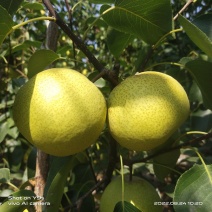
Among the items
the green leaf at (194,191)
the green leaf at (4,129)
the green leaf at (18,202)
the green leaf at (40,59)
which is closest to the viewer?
the green leaf at (194,191)

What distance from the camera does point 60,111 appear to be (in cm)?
101

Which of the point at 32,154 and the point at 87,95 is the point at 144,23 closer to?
the point at 87,95

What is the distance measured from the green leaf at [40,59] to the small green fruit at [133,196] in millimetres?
609

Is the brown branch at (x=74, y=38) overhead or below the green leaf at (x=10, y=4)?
below

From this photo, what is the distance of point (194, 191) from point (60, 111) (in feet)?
1.92

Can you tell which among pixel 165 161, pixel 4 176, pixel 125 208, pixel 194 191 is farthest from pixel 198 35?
pixel 4 176

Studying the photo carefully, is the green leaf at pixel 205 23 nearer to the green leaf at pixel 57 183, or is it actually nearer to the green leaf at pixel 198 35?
the green leaf at pixel 198 35

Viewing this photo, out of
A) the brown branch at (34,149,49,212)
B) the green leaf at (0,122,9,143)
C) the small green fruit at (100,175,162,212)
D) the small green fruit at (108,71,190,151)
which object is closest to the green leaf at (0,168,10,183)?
the brown branch at (34,149,49,212)

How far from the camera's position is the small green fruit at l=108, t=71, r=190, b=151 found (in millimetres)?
1121

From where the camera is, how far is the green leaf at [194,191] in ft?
3.66

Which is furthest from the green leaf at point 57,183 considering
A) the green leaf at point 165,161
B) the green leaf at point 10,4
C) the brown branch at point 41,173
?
the green leaf at point 10,4

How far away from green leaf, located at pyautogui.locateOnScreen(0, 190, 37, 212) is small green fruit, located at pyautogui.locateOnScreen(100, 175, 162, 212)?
0.31 metres

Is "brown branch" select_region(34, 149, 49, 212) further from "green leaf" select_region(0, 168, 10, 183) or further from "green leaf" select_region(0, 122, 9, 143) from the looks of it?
"green leaf" select_region(0, 122, 9, 143)

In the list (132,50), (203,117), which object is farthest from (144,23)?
(132,50)
